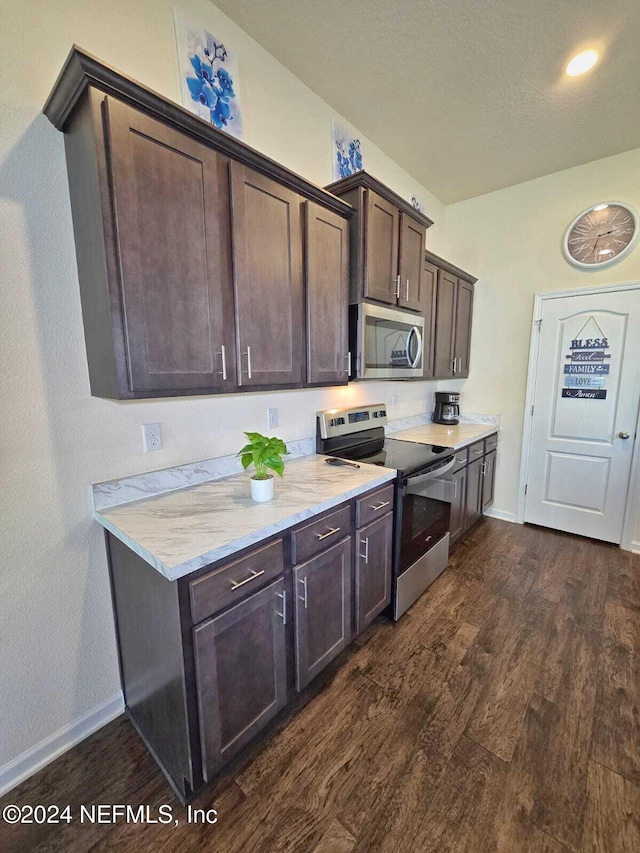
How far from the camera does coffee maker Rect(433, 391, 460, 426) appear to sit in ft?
11.9

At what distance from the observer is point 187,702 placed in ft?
3.72

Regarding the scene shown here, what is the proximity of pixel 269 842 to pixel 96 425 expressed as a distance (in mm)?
1565

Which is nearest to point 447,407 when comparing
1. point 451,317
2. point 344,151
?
point 451,317

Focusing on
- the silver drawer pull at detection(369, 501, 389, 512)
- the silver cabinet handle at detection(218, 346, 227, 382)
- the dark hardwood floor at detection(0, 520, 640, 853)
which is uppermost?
the silver cabinet handle at detection(218, 346, 227, 382)

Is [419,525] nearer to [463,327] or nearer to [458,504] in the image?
[458,504]

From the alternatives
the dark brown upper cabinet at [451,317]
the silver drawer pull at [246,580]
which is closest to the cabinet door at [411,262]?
the dark brown upper cabinet at [451,317]

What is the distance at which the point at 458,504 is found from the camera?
9.32ft

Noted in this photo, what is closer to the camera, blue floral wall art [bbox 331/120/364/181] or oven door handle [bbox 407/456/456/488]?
Answer: oven door handle [bbox 407/456/456/488]

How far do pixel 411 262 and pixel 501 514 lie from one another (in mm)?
2674

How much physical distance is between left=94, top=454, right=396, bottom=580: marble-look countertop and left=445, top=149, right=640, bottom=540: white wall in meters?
2.22

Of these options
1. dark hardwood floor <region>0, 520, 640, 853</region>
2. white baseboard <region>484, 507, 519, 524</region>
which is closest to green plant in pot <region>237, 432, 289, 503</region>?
dark hardwood floor <region>0, 520, 640, 853</region>

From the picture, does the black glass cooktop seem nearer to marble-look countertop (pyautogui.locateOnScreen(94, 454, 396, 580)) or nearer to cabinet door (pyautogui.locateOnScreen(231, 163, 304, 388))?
marble-look countertop (pyautogui.locateOnScreen(94, 454, 396, 580))

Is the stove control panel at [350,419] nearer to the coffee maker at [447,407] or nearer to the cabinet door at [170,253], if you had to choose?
the cabinet door at [170,253]

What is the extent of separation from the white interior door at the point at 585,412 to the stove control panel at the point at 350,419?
5.51 ft
